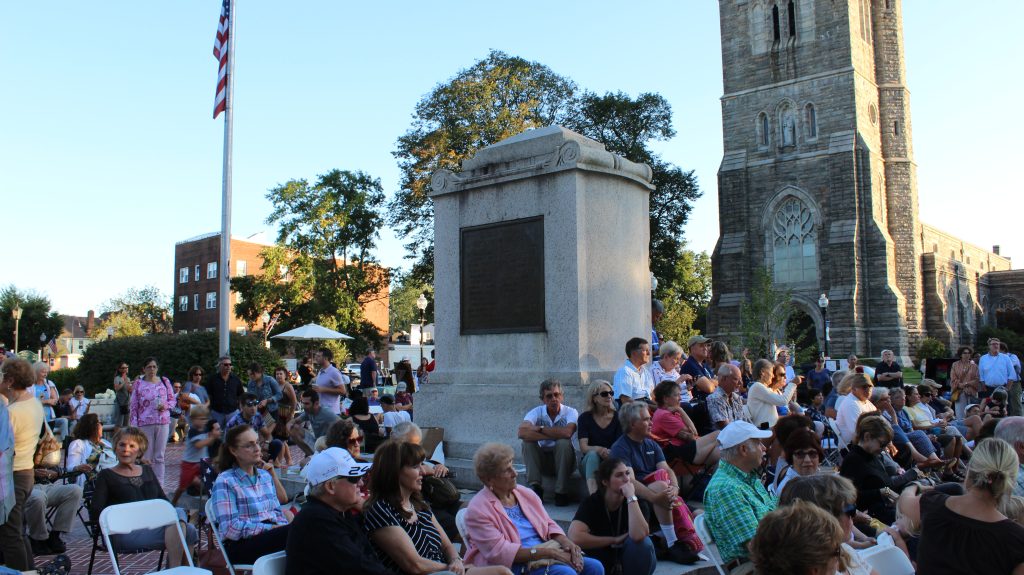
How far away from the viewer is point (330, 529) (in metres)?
4.15

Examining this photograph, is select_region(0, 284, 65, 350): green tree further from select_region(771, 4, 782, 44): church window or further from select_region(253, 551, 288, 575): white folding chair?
select_region(253, 551, 288, 575): white folding chair

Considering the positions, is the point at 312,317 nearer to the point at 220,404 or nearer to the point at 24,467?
the point at 220,404

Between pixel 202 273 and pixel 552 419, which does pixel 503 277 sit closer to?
pixel 552 419

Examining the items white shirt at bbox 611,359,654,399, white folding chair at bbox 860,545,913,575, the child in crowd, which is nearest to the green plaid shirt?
white folding chair at bbox 860,545,913,575

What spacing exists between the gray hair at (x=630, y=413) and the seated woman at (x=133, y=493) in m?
3.43

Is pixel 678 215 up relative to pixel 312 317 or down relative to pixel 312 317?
up

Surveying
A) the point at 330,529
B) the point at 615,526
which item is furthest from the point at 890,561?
the point at 330,529

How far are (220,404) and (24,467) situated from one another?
603 cm

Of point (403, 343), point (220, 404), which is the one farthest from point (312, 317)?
point (220, 404)

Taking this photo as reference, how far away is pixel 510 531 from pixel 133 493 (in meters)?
3.66

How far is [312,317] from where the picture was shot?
149ft

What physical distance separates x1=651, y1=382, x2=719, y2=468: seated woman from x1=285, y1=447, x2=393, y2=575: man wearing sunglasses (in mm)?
3409

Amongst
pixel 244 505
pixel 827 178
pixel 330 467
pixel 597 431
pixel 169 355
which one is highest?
pixel 827 178


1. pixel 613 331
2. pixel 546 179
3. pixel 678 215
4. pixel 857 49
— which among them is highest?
pixel 857 49
